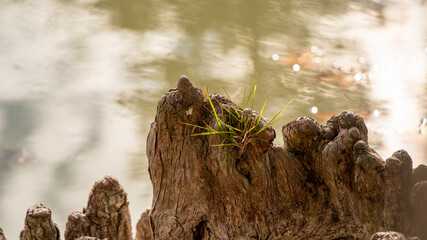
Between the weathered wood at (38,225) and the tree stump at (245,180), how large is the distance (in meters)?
1.08

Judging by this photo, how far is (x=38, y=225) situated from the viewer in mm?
5387

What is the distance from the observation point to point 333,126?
199 inches

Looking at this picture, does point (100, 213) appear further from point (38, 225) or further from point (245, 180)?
point (245, 180)

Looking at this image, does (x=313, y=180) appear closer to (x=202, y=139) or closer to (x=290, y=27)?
(x=202, y=139)

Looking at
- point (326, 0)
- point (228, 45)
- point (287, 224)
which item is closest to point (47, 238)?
point (287, 224)

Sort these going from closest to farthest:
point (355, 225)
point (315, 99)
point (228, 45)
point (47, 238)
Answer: point (355, 225) → point (47, 238) → point (315, 99) → point (228, 45)

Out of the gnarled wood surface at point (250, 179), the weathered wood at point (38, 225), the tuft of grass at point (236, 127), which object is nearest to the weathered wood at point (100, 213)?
the weathered wood at point (38, 225)

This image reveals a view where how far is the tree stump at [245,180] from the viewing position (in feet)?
16.3

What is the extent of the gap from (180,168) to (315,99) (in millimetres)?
4920

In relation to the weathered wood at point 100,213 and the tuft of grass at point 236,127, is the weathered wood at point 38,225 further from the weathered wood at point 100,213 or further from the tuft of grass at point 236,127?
the tuft of grass at point 236,127

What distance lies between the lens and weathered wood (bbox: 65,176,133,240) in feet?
18.8

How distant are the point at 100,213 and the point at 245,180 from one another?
168cm

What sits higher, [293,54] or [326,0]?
[326,0]

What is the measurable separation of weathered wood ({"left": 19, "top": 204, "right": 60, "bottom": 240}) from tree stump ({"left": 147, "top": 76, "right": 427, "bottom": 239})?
108cm
